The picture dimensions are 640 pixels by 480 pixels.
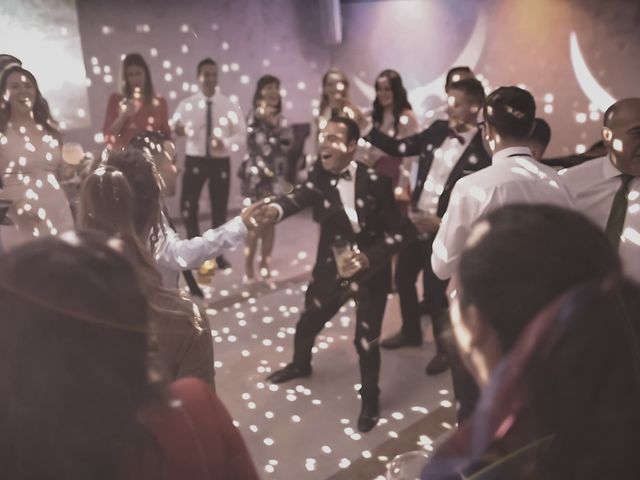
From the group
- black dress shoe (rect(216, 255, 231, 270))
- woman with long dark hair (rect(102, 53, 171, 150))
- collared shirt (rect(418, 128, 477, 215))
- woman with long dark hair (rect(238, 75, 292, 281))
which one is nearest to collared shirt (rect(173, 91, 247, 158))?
woman with long dark hair (rect(238, 75, 292, 281))

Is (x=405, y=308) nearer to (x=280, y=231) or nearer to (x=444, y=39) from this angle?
(x=280, y=231)

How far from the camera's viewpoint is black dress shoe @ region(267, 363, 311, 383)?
2.68 meters

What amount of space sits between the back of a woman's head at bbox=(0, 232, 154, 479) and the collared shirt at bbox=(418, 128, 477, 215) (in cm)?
212

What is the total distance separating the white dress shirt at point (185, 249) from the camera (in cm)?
189

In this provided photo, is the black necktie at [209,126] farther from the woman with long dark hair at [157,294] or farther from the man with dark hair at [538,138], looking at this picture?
the woman with long dark hair at [157,294]

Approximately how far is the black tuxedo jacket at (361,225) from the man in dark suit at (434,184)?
24 centimetres

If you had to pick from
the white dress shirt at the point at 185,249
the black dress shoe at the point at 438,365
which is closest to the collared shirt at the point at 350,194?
the white dress shirt at the point at 185,249

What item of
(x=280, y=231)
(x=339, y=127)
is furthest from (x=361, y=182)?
(x=280, y=231)

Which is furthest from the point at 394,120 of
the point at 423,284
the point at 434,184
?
the point at 423,284

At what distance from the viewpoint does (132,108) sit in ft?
11.5

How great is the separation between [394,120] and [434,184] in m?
0.93

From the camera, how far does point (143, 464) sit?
763 millimetres

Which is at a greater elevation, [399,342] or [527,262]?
[527,262]

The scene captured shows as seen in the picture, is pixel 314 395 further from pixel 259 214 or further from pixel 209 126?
pixel 209 126
